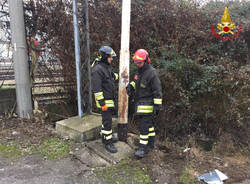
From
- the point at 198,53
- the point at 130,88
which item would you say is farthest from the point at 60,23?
the point at 198,53

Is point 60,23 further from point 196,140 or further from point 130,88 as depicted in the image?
point 196,140

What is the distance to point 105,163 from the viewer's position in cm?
322

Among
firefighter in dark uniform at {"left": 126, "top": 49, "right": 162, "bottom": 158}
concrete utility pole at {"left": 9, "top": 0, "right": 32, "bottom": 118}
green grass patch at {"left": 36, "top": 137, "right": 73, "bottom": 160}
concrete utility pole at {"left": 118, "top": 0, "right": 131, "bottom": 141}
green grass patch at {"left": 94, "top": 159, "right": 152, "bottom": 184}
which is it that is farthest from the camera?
concrete utility pole at {"left": 9, "top": 0, "right": 32, "bottom": 118}

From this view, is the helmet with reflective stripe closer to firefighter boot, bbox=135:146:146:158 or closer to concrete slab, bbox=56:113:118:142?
concrete slab, bbox=56:113:118:142

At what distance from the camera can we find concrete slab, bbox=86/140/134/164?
3.28 meters

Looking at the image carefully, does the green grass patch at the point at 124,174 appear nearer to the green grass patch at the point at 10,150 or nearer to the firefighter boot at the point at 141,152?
the firefighter boot at the point at 141,152

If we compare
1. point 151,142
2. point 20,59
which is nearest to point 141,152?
point 151,142

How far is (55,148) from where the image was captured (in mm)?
3682

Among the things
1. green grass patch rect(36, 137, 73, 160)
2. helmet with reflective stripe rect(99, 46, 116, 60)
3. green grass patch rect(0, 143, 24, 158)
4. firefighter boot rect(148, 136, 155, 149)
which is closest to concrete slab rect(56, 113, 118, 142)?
green grass patch rect(36, 137, 73, 160)

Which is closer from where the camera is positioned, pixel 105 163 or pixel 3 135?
pixel 105 163

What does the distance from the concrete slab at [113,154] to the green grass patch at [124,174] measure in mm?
157

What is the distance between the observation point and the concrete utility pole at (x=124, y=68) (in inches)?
143

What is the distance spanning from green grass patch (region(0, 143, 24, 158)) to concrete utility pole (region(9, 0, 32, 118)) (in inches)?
47.4

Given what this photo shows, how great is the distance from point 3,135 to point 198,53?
593 cm
